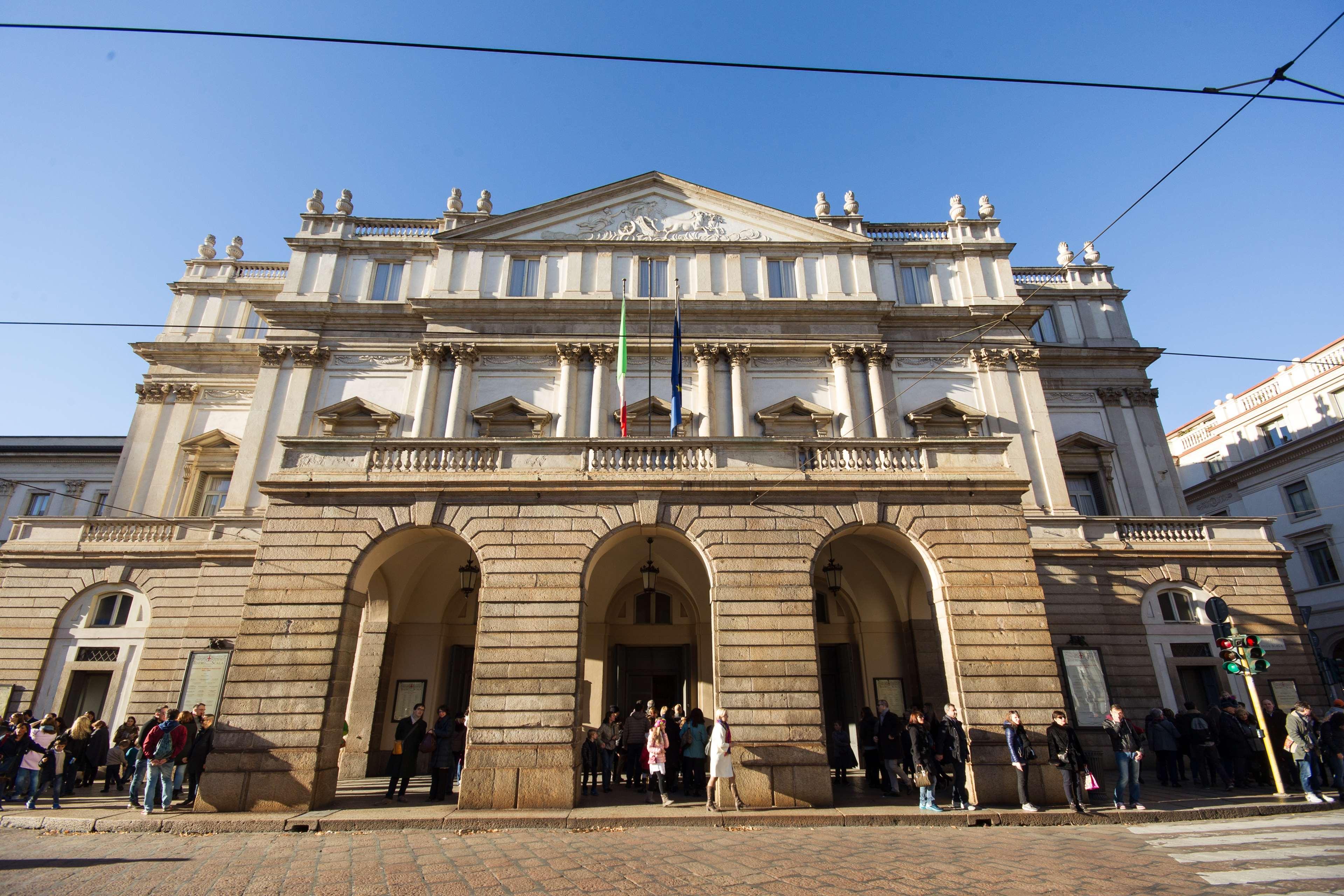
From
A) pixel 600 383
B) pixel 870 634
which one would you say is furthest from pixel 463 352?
pixel 870 634

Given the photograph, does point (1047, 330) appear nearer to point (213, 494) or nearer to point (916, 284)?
point (916, 284)

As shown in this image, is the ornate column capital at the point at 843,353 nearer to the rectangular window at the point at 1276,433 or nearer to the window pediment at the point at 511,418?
the window pediment at the point at 511,418

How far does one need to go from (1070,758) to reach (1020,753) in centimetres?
81

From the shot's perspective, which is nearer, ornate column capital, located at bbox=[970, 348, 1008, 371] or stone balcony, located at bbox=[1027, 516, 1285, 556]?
stone balcony, located at bbox=[1027, 516, 1285, 556]

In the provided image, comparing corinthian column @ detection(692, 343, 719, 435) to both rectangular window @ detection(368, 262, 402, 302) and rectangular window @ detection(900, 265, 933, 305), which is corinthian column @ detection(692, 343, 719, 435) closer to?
rectangular window @ detection(900, 265, 933, 305)

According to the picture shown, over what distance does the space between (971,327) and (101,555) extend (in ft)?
93.9

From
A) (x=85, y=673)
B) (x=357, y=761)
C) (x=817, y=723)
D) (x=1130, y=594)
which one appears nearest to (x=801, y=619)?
(x=817, y=723)

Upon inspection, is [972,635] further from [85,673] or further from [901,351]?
[85,673]

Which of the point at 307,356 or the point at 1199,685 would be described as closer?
the point at 1199,685

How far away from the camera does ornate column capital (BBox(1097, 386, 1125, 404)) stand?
2588cm

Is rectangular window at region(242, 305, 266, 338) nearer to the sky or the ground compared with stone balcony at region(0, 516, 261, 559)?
nearer to the sky

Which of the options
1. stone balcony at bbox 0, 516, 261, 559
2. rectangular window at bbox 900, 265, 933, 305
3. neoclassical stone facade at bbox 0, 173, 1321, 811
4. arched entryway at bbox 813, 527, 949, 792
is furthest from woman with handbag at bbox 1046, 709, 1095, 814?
stone balcony at bbox 0, 516, 261, 559

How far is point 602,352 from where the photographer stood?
23.1 meters

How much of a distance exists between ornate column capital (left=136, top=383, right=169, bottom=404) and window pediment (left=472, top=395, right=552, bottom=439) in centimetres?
1228
